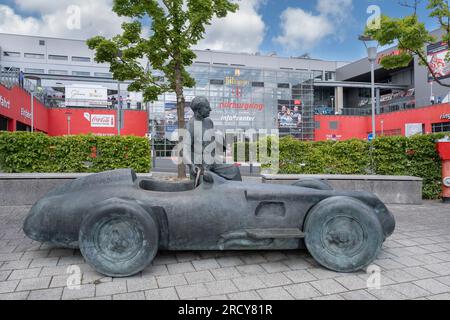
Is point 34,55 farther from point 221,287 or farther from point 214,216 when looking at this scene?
point 221,287

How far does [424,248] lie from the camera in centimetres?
404

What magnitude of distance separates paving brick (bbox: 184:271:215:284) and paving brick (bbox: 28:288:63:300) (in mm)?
1139

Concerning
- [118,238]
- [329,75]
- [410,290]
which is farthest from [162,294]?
[329,75]

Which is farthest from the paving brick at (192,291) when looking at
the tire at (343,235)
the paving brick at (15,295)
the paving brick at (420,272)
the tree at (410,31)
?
the tree at (410,31)

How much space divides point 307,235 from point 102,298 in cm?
204

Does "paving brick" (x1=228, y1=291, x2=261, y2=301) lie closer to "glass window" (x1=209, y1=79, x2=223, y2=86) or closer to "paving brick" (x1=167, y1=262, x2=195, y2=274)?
"paving brick" (x1=167, y1=262, x2=195, y2=274)

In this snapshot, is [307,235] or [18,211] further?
[18,211]

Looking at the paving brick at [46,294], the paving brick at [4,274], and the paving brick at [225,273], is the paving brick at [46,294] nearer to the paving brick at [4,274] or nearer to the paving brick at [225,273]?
the paving brick at [4,274]

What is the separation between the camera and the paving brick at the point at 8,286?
2.73 meters

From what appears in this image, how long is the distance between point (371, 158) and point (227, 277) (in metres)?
6.70

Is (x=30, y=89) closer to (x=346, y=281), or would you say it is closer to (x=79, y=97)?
(x=79, y=97)

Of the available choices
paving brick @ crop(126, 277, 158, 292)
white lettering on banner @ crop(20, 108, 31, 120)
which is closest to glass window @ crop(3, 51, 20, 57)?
white lettering on banner @ crop(20, 108, 31, 120)

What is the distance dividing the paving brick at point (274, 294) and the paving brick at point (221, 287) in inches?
9.6

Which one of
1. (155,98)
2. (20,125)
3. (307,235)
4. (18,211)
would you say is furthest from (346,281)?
(20,125)
